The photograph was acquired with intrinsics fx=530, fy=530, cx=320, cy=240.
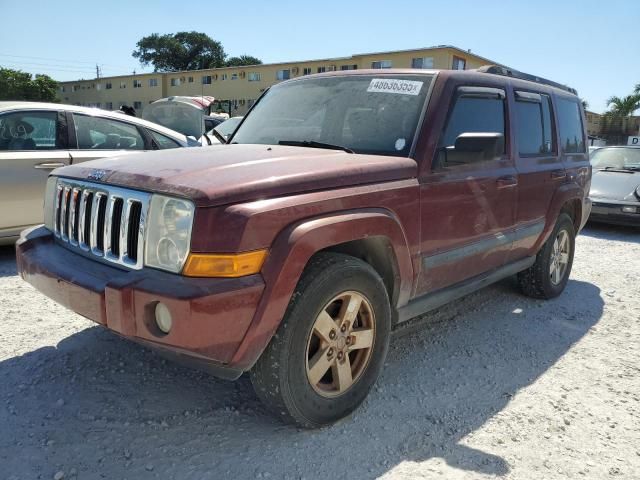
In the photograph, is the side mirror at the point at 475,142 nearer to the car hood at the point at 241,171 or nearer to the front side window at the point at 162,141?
the car hood at the point at 241,171

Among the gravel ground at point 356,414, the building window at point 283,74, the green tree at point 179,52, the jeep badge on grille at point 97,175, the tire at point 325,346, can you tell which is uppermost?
the green tree at point 179,52

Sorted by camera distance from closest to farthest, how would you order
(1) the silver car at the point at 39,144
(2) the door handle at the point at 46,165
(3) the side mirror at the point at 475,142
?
1. (3) the side mirror at the point at 475,142
2. (1) the silver car at the point at 39,144
3. (2) the door handle at the point at 46,165

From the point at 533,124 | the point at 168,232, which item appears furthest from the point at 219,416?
the point at 533,124

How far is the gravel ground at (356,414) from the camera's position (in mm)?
2377

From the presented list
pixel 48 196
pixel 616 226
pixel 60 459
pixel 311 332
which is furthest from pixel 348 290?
pixel 616 226

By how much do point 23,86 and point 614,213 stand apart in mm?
62867

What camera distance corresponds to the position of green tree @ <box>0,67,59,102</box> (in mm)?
56312

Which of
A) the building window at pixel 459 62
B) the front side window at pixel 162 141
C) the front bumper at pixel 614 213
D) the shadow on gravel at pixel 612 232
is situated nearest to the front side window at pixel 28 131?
the front side window at pixel 162 141

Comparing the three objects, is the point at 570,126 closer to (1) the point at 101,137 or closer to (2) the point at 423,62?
(1) the point at 101,137

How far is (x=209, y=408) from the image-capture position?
110 inches

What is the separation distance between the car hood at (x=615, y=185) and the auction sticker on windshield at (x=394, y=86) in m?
6.74

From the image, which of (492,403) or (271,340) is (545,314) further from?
(271,340)

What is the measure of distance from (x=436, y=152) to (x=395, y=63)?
33911 millimetres

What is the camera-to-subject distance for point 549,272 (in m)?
4.75
